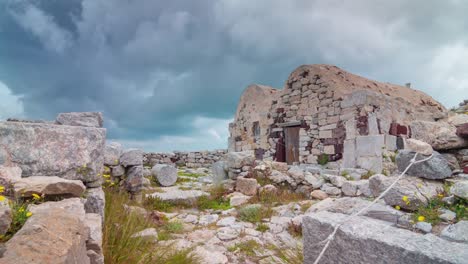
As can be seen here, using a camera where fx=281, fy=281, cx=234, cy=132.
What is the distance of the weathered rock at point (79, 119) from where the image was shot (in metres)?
3.51

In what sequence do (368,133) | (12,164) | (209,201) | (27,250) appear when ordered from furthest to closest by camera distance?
(368,133)
(209,201)
(12,164)
(27,250)

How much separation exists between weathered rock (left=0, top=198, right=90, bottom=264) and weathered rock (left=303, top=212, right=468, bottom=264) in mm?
1616

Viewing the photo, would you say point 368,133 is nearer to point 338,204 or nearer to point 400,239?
point 338,204

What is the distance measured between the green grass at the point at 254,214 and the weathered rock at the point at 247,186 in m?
1.48

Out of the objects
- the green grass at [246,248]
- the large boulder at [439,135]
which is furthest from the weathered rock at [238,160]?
the large boulder at [439,135]

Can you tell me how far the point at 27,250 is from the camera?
114 centimetres

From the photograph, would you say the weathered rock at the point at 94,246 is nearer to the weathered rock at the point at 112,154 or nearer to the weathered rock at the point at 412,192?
the weathered rock at the point at 412,192

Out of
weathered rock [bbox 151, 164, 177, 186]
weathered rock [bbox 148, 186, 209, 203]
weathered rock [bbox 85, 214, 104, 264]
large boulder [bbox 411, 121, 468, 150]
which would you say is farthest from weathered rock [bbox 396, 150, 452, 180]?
weathered rock [bbox 151, 164, 177, 186]

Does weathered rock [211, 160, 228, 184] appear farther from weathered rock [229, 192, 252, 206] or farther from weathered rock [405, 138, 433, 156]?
weathered rock [405, 138, 433, 156]

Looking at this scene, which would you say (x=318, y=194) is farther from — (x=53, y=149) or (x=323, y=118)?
(x=53, y=149)

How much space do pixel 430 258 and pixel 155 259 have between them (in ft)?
7.14

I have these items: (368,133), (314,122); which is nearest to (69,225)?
(368,133)

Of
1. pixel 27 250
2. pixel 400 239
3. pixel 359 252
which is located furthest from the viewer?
pixel 359 252

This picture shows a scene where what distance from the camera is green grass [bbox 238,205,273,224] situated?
16.9 feet
